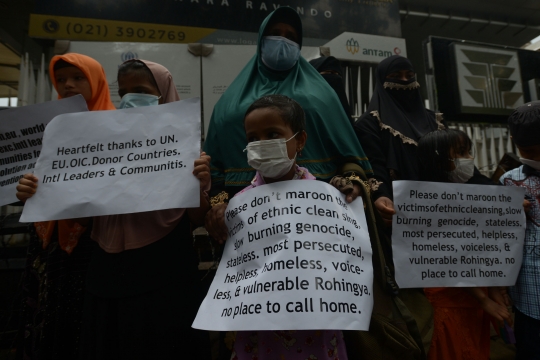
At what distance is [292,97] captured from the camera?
1652 mm

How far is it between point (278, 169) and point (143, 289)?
70cm

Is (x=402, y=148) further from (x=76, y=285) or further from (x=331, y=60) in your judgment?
(x=76, y=285)

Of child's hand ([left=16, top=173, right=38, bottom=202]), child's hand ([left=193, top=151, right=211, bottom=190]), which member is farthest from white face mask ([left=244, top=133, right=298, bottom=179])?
child's hand ([left=16, top=173, right=38, bottom=202])

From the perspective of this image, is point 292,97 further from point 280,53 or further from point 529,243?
point 529,243

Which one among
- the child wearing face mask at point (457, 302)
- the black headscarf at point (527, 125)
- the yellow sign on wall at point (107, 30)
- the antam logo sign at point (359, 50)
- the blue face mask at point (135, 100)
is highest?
the yellow sign on wall at point (107, 30)

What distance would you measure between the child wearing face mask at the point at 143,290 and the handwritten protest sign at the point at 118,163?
0.08 metres

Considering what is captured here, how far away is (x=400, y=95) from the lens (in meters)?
2.26

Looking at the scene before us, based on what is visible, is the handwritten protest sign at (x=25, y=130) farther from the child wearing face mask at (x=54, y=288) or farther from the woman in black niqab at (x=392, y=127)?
the woman in black niqab at (x=392, y=127)

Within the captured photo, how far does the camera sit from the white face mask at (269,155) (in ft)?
4.17

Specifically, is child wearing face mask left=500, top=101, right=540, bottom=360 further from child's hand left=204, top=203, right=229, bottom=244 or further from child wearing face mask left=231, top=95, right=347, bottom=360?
child's hand left=204, top=203, right=229, bottom=244

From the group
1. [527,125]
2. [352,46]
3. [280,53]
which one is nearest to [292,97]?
[280,53]

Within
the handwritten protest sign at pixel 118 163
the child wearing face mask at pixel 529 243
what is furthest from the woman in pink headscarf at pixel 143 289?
the child wearing face mask at pixel 529 243

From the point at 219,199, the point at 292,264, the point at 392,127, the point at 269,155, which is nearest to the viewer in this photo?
the point at 292,264

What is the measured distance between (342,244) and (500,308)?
984 mm
